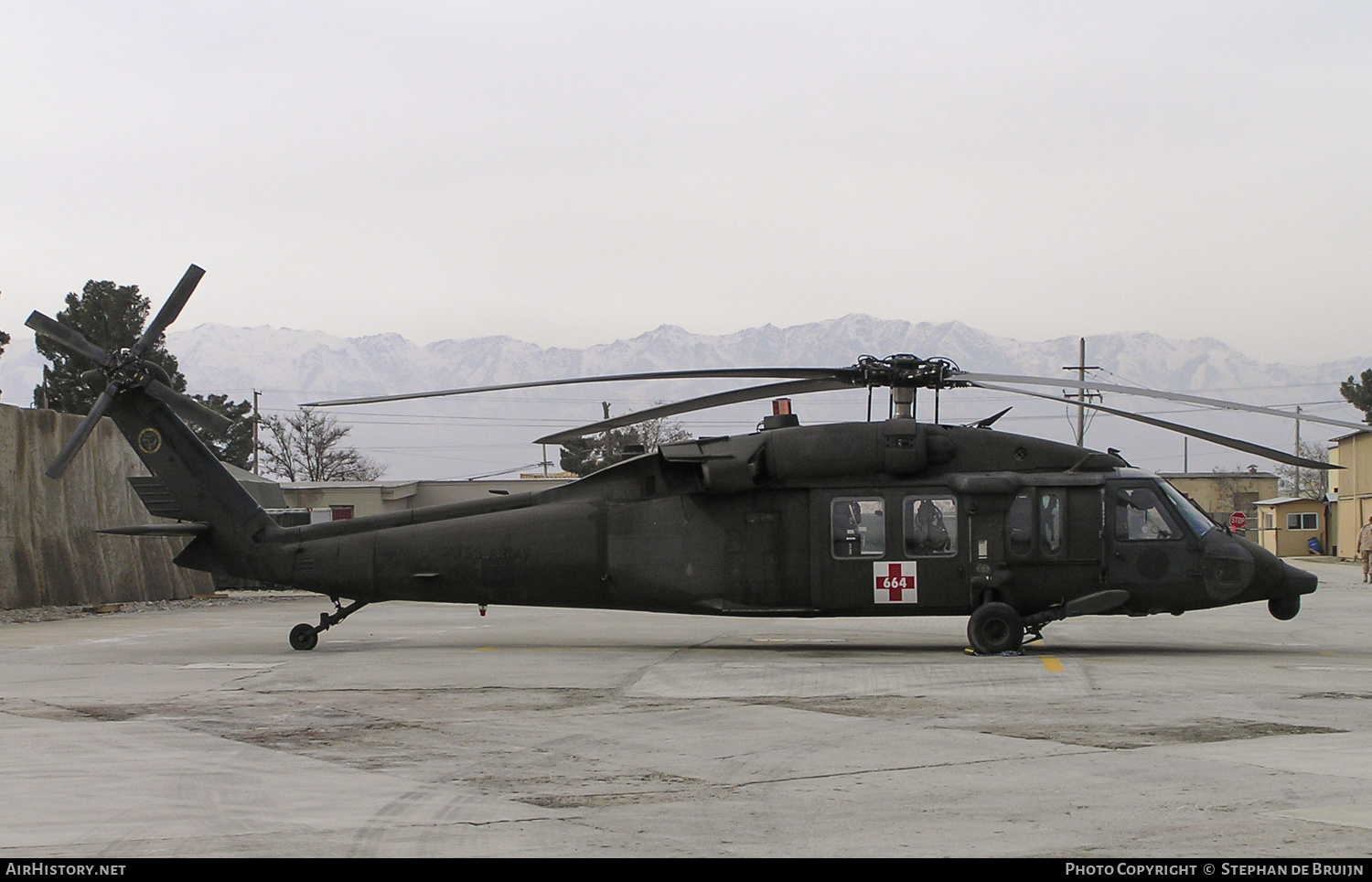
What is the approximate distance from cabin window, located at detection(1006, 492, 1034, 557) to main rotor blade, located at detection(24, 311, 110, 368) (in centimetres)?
1093

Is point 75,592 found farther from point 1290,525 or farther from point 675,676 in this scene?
point 1290,525

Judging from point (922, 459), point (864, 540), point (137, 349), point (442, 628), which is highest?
point (137, 349)

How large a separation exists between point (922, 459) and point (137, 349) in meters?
9.71

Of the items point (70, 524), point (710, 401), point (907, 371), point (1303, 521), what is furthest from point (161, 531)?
point (1303, 521)

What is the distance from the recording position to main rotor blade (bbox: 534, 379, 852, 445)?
12883mm

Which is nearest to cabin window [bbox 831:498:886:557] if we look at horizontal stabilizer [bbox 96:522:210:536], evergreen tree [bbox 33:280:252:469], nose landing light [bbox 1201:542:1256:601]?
nose landing light [bbox 1201:542:1256:601]

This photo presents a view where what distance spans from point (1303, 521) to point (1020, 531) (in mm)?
44531

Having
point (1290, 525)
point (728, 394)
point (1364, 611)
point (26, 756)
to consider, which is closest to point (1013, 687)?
point (728, 394)

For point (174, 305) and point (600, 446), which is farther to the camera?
point (600, 446)

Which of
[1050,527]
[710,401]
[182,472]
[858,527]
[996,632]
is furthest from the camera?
[182,472]

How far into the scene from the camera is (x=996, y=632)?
13508 millimetres

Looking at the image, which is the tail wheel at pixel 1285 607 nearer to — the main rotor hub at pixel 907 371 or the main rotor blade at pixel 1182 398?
the main rotor blade at pixel 1182 398

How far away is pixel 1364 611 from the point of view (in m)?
20.1

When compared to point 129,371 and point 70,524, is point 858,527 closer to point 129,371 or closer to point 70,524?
point 129,371
